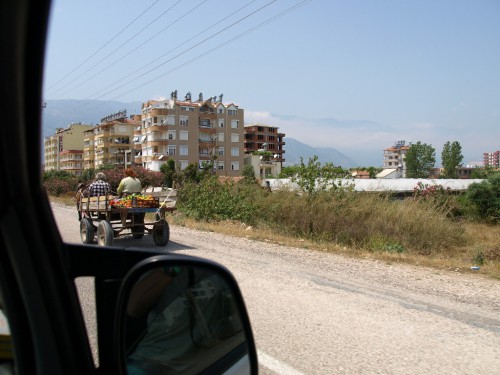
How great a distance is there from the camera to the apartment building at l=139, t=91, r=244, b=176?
10106cm

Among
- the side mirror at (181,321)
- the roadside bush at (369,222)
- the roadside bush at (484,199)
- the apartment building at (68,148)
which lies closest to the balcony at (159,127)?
the apartment building at (68,148)

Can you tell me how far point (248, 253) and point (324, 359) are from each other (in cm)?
741

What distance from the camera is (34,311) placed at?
1.54 metres

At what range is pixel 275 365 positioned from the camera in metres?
4.58

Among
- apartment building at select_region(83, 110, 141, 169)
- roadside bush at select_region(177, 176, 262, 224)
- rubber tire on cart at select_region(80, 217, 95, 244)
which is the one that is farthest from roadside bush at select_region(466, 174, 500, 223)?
apartment building at select_region(83, 110, 141, 169)

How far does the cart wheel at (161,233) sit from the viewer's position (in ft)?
40.5

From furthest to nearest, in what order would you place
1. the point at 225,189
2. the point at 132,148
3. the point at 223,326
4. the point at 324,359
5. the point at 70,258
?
the point at 132,148 → the point at 225,189 → the point at 324,359 → the point at 223,326 → the point at 70,258

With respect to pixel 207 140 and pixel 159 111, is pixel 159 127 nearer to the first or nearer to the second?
pixel 159 111

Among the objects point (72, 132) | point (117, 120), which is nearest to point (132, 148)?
point (117, 120)

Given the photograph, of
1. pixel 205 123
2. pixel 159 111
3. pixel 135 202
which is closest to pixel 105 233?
pixel 135 202

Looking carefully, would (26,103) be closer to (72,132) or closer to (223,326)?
(223,326)

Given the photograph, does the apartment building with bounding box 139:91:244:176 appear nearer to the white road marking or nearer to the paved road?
the paved road

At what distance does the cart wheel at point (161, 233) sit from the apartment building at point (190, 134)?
3273 inches

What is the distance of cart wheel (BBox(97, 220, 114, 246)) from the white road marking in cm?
722
